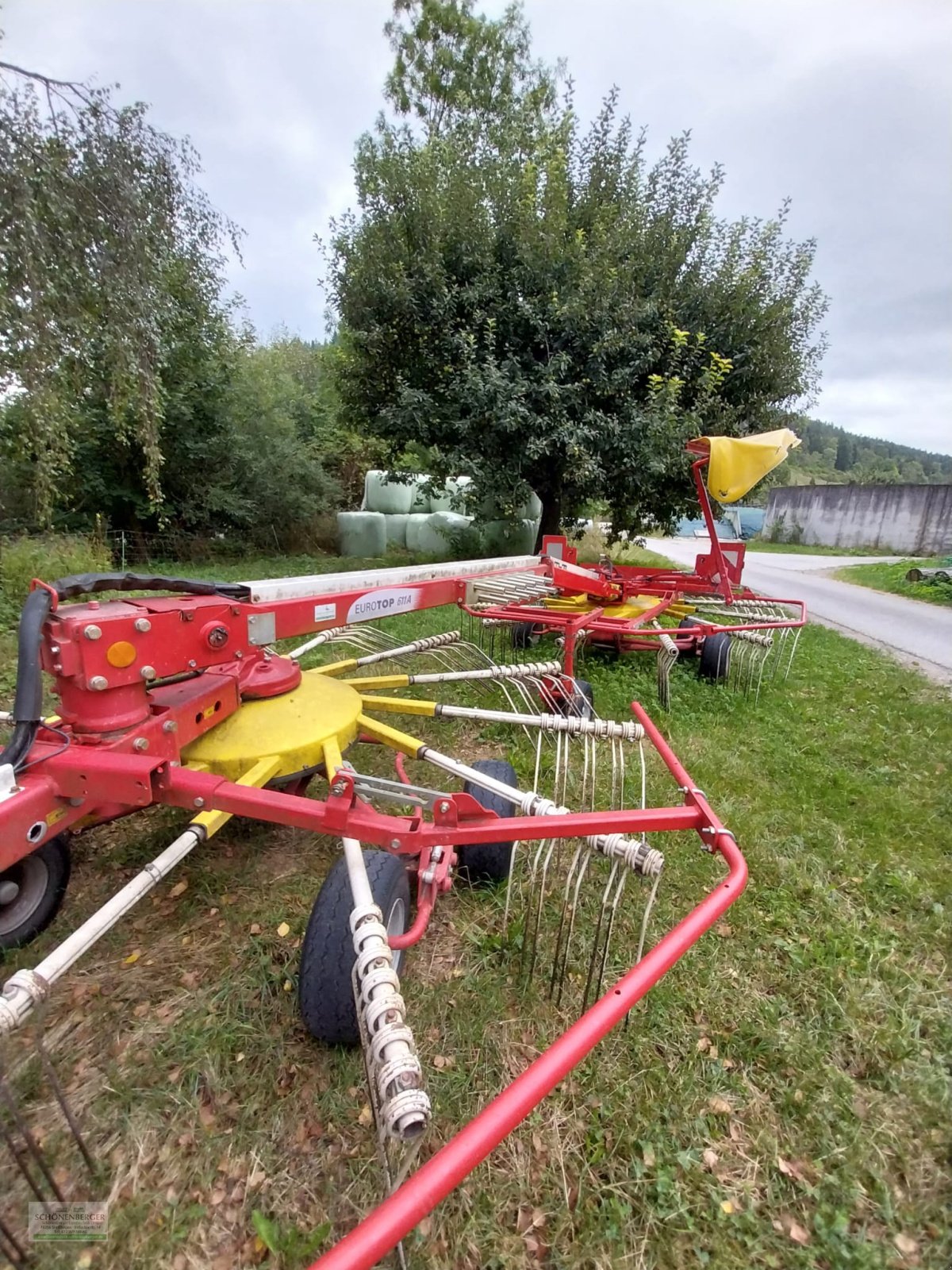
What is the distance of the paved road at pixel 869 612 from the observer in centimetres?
720

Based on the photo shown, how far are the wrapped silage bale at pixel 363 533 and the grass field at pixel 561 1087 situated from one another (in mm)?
11138

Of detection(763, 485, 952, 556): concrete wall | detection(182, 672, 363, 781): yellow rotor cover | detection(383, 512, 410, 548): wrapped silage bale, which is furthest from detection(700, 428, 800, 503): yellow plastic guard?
detection(763, 485, 952, 556): concrete wall

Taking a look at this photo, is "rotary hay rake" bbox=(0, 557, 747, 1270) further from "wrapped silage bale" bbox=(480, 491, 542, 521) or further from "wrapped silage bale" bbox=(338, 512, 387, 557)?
"wrapped silage bale" bbox=(338, 512, 387, 557)

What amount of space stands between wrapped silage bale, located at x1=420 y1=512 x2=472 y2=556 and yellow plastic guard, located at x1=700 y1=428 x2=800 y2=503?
8.49m

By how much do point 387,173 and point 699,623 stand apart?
781 cm

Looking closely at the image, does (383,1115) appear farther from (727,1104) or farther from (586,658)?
(586,658)

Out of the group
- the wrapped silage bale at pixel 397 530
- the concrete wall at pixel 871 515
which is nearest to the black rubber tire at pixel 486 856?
the wrapped silage bale at pixel 397 530

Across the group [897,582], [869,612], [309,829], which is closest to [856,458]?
[897,582]

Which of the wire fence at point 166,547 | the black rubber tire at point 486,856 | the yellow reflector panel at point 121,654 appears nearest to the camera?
the yellow reflector panel at point 121,654

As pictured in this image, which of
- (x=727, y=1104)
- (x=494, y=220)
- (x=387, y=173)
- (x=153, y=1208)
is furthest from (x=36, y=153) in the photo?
(x=727, y=1104)

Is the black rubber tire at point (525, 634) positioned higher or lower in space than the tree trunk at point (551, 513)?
lower

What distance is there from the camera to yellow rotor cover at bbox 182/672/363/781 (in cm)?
207

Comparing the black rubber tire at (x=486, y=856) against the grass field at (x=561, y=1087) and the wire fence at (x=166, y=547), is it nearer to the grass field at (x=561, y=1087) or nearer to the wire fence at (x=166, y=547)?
the grass field at (x=561, y=1087)

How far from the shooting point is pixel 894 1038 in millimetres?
1892
